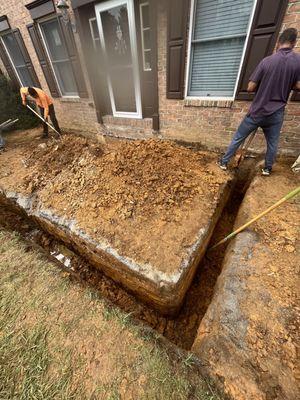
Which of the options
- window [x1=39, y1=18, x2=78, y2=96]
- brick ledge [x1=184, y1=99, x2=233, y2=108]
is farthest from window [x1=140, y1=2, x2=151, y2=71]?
window [x1=39, y1=18, x2=78, y2=96]

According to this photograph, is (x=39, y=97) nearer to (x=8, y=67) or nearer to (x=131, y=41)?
(x=8, y=67)

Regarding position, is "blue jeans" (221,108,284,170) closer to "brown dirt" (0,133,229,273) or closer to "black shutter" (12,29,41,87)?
"brown dirt" (0,133,229,273)

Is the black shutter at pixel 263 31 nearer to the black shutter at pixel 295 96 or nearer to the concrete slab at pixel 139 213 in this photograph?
the black shutter at pixel 295 96

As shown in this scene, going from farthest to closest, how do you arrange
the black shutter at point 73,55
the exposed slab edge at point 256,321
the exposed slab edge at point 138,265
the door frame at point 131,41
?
the black shutter at point 73,55 < the door frame at point 131,41 < the exposed slab edge at point 138,265 < the exposed slab edge at point 256,321

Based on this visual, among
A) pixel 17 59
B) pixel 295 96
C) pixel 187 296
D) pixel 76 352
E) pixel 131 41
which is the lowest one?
pixel 187 296

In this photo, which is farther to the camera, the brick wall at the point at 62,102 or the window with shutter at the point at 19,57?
the window with shutter at the point at 19,57

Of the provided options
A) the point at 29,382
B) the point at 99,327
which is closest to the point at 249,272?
the point at 99,327

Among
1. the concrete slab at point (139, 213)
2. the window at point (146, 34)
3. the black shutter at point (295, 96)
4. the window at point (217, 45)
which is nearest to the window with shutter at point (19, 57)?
the concrete slab at point (139, 213)

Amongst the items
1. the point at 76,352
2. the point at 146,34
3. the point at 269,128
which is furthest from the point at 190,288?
the point at 146,34

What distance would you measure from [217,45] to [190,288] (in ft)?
12.0

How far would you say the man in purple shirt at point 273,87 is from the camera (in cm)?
221

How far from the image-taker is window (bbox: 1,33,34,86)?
18.2ft

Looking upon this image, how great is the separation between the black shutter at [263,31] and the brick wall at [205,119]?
14.1 inches

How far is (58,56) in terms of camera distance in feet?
15.9
